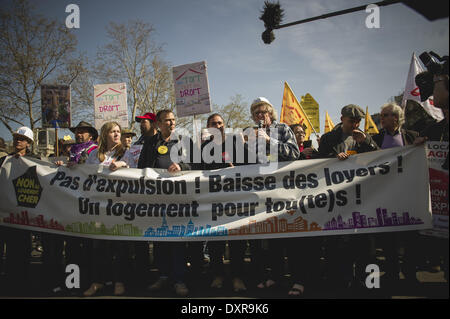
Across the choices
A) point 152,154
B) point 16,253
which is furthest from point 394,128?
point 16,253

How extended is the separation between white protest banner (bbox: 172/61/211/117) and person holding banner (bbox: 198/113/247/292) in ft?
9.88

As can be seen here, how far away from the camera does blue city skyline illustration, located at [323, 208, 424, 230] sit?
10.5 ft

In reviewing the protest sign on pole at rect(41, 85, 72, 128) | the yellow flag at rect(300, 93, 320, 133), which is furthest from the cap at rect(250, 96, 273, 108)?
Answer: the yellow flag at rect(300, 93, 320, 133)

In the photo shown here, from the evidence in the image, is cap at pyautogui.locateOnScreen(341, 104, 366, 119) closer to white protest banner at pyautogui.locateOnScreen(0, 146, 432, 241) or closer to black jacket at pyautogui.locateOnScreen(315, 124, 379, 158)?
black jacket at pyautogui.locateOnScreen(315, 124, 379, 158)

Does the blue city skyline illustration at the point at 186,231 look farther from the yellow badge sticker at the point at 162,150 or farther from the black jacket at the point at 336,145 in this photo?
the black jacket at the point at 336,145

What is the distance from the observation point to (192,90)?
6957 mm

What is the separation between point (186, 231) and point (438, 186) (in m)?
2.87

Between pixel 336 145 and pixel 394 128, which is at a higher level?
pixel 394 128

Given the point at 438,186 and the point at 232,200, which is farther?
the point at 232,200

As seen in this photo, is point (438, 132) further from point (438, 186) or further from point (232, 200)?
point (232, 200)

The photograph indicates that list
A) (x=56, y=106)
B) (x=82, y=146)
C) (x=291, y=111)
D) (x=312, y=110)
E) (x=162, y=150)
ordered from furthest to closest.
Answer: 1. (x=312, y=110)
2. (x=291, y=111)
3. (x=56, y=106)
4. (x=82, y=146)
5. (x=162, y=150)

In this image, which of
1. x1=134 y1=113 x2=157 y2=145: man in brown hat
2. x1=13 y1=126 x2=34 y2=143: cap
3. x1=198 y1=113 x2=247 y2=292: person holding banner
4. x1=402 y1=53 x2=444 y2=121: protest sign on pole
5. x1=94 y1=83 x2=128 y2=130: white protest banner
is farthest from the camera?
x1=94 y1=83 x2=128 y2=130: white protest banner

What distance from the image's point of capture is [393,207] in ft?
10.6
